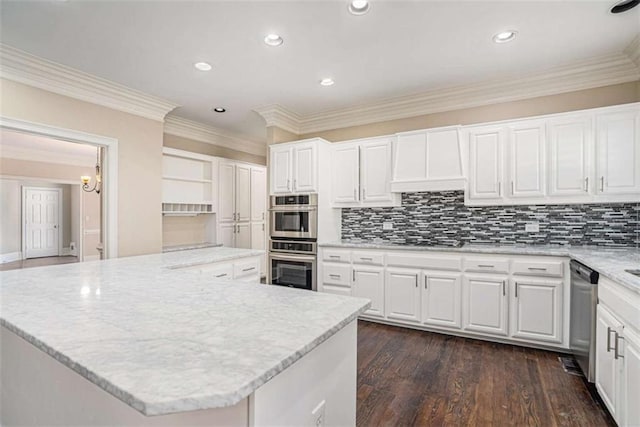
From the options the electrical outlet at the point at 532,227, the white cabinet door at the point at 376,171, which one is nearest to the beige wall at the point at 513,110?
the white cabinet door at the point at 376,171

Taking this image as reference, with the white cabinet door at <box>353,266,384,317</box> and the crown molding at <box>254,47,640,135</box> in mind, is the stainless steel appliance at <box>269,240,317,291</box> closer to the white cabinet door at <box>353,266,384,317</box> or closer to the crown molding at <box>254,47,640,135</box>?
the white cabinet door at <box>353,266,384,317</box>

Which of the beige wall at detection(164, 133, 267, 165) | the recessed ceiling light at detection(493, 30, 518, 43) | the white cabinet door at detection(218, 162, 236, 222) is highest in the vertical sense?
the recessed ceiling light at detection(493, 30, 518, 43)

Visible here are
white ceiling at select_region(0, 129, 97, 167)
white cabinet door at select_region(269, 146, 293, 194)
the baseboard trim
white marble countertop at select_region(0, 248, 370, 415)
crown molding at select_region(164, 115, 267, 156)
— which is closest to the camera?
white marble countertop at select_region(0, 248, 370, 415)

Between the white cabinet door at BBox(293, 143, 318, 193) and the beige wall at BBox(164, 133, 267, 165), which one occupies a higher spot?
the beige wall at BBox(164, 133, 267, 165)

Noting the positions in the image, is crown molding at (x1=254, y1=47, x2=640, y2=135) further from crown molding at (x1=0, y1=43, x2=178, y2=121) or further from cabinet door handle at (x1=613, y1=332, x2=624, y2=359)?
cabinet door handle at (x1=613, y1=332, x2=624, y2=359)

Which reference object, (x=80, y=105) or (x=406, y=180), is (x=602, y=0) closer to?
(x=406, y=180)

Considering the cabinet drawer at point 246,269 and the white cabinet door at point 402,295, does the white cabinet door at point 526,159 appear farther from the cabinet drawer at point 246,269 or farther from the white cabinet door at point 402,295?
the cabinet drawer at point 246,269

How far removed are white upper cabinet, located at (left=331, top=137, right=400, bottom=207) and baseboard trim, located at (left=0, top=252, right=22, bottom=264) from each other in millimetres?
8940

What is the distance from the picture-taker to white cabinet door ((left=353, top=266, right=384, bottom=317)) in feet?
11.7

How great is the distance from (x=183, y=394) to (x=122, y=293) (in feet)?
3.49

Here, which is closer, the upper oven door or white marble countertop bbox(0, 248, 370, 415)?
white marble countertop bbox(0, 248, 370, 415)

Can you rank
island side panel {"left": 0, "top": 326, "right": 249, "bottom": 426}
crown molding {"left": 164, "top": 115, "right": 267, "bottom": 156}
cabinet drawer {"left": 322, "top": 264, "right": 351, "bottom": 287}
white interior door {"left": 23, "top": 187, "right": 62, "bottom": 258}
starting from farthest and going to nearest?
1. white interior door {"left": 23, "top": 187, "right": 62, "bottom": 258}
2. crown molding {"left": 164, "top": 115, "right": 267, "bottom": 156}
3. cabinet drawer {"left": 322, "top": 264, "right": 351, "bottom": 287}
4. island side panel {"left": 0, "top": 326, "right": 249, "bottom": 426}

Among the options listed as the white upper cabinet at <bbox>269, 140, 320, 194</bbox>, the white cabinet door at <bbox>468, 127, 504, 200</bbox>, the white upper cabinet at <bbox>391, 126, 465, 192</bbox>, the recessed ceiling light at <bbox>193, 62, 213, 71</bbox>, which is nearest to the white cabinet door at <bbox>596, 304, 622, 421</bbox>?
the white cabinet door at <bbox>468, 127, 504, 200</bbox>

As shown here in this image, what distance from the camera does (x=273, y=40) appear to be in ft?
8.48
